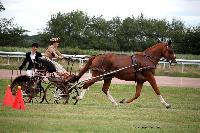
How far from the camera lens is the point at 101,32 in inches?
3228

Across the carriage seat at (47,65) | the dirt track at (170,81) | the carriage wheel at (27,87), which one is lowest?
the dirt track at (170,81)

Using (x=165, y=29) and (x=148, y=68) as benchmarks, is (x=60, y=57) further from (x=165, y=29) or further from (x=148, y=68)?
(x=165, y=29)

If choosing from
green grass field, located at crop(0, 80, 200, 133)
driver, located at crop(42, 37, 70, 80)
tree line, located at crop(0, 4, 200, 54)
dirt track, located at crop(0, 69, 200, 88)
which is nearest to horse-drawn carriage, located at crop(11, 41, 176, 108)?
driver, located at crop(42, 37, 70, 80)

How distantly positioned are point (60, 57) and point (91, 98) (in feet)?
13.7

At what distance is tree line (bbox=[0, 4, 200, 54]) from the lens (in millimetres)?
71062

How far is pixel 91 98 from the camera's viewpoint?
2245 cm

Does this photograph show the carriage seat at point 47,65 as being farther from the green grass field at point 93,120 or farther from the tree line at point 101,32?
the tree line at point 101,32

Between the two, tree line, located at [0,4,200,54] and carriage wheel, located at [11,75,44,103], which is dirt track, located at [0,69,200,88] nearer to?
carriage wheel, located at [11,75,44,103]

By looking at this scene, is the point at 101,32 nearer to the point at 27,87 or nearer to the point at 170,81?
the point at 170,81

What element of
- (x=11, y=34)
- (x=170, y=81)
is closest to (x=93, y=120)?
(x=170, y=81)

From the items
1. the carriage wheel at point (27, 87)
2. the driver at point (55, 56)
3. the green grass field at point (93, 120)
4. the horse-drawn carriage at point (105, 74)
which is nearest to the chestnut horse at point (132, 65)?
the horse-drawn carriage at point (105, 74)

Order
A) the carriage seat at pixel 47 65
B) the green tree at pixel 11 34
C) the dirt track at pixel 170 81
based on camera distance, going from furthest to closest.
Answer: the green tree at pixel 11 34 → the dirt track at pixel 170 81 → the carriage seat at pixel 47 65

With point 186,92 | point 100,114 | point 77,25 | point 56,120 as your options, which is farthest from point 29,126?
point 77,25

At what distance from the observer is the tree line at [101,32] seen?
71.1m
